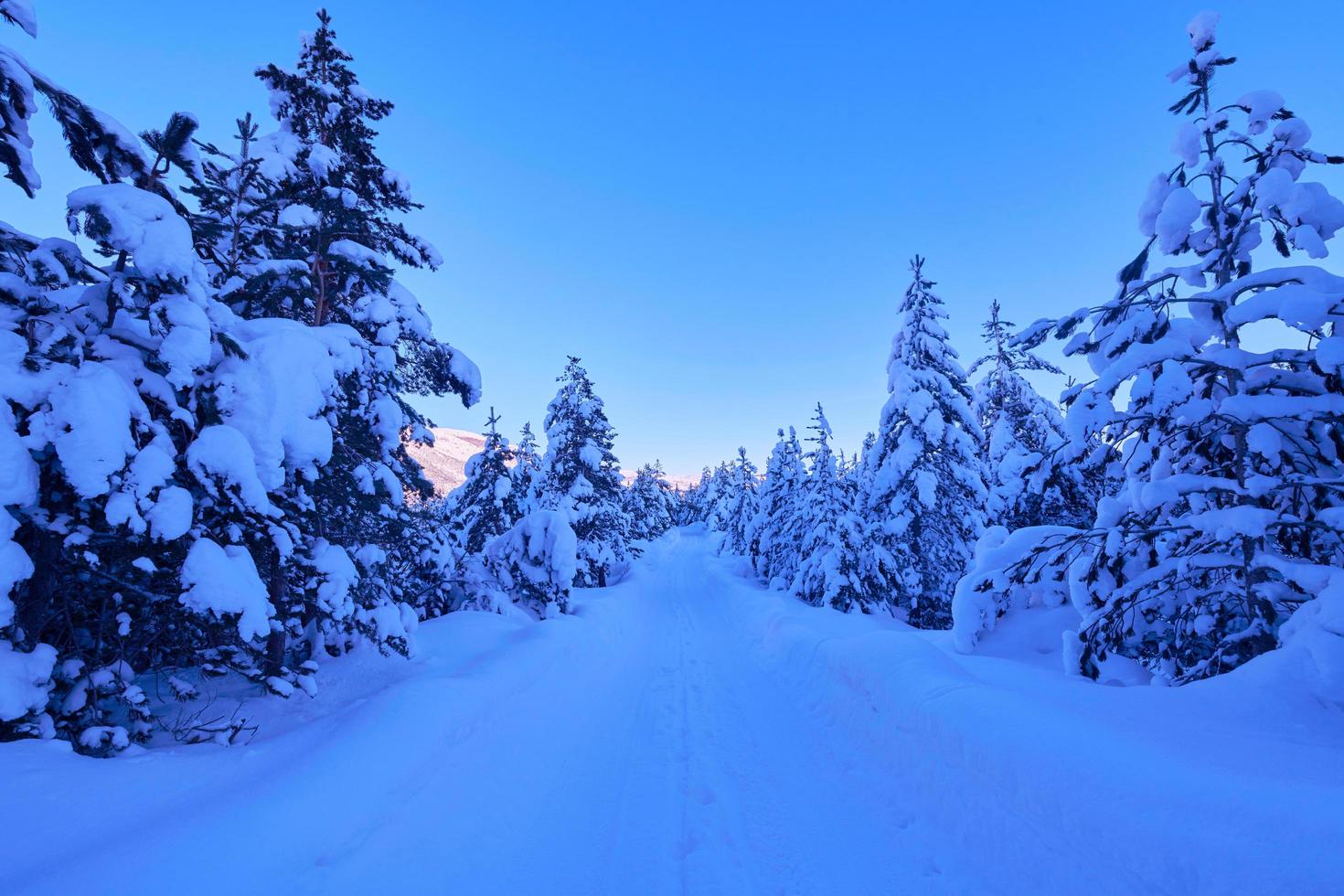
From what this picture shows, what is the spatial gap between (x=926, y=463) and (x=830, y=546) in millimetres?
4794

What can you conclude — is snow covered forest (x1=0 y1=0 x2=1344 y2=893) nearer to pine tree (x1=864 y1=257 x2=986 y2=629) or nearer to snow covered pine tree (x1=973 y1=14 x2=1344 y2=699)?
snow covered pine tree (x1=973 y1=14 x2=1344 y2=699)

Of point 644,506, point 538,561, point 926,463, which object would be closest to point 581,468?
point 538,561

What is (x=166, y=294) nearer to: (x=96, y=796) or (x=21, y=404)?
(x=21, y=404)

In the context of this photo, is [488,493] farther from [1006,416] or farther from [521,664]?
[1006,416]

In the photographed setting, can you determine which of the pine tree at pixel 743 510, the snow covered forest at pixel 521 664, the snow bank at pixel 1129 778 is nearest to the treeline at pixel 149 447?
the snow covered forest at pixel 521 664

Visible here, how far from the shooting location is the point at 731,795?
540 centimetres

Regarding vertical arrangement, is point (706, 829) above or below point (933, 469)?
below

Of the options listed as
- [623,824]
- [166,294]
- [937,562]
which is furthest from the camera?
[937,562]

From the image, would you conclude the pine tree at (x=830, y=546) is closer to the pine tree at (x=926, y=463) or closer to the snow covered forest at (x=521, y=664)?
the pine tree at (x=926, y=463)

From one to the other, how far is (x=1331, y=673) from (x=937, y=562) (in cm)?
1600

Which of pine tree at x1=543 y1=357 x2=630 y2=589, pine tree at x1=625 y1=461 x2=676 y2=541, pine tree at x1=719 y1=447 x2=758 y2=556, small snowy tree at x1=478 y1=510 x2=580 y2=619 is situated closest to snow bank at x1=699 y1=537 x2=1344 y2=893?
small snowy tree at x1=478 y1=510 x2=580 y2=619

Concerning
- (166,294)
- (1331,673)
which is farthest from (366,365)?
(1331,673)

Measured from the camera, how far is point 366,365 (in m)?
7.05

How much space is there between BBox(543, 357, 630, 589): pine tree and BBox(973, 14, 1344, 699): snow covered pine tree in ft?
64.2
